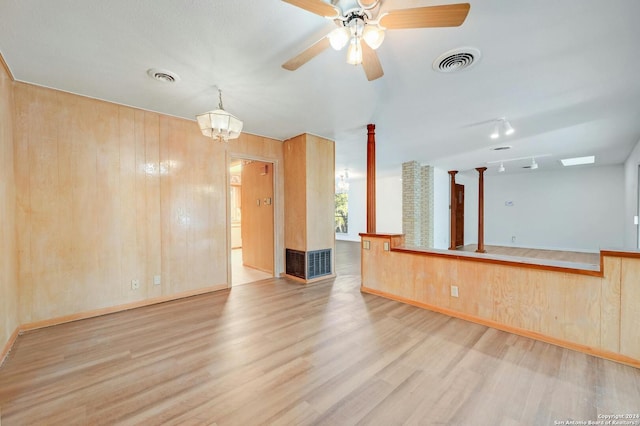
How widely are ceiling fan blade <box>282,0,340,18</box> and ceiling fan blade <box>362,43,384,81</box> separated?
14.1 inches

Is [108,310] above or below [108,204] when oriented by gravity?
below

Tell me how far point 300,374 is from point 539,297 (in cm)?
245

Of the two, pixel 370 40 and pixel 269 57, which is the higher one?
pixel 269 57

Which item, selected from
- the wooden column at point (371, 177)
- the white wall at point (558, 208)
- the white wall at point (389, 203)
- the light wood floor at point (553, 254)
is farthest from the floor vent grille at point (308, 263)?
the white wall at point (558, 208)

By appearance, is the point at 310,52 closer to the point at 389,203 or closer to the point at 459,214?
the point at 389,203

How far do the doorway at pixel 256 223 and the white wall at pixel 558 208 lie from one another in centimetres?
828

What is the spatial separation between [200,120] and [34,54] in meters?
1.38

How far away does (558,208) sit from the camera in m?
7.98

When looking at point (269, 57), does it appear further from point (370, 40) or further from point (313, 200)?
point (313, 200)

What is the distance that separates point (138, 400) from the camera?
1.73 metres

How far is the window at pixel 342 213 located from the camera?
11.7 m

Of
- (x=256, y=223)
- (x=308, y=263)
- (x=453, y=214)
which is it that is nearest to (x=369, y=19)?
(x=308, y=263)

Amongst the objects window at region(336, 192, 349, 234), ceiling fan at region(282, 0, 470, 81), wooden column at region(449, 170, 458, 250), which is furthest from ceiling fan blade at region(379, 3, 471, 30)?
window at region(336, 192, 349, 234)

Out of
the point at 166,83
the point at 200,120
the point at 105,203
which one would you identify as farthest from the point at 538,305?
the point at 105,203
